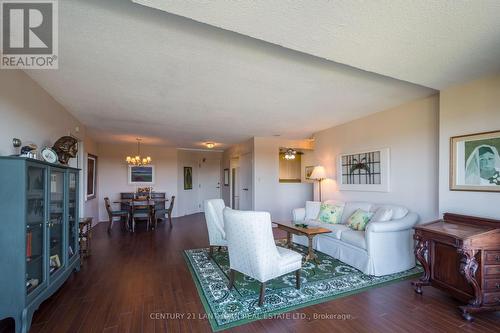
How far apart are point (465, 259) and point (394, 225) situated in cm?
106

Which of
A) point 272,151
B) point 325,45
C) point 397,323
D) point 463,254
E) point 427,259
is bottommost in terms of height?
point 397,323

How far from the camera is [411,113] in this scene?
377cm

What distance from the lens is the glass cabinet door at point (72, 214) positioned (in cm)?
312

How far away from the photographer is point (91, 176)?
21.0 ft

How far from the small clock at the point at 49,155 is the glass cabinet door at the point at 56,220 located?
0.31 meters

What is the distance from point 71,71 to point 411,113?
4633 millimetres

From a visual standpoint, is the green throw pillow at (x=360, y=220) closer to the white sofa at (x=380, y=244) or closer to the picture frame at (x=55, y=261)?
the white sofa at (x=380, y=244)

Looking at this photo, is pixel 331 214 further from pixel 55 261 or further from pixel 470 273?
pixel 55 261

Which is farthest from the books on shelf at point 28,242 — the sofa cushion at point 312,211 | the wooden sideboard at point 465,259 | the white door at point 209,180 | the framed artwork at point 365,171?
the white door at point 209,180

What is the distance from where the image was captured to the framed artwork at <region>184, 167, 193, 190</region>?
8891 mm

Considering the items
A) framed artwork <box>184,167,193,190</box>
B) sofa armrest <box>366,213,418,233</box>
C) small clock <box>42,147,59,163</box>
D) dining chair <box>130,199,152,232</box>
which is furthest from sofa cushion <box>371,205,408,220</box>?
framed artwork <box>184,167,193,190</box>

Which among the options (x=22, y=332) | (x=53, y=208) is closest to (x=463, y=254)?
(x=22, y=332)

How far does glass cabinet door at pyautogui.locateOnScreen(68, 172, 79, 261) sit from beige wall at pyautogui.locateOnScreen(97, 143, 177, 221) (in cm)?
443

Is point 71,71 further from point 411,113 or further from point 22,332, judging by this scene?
point 411,113
